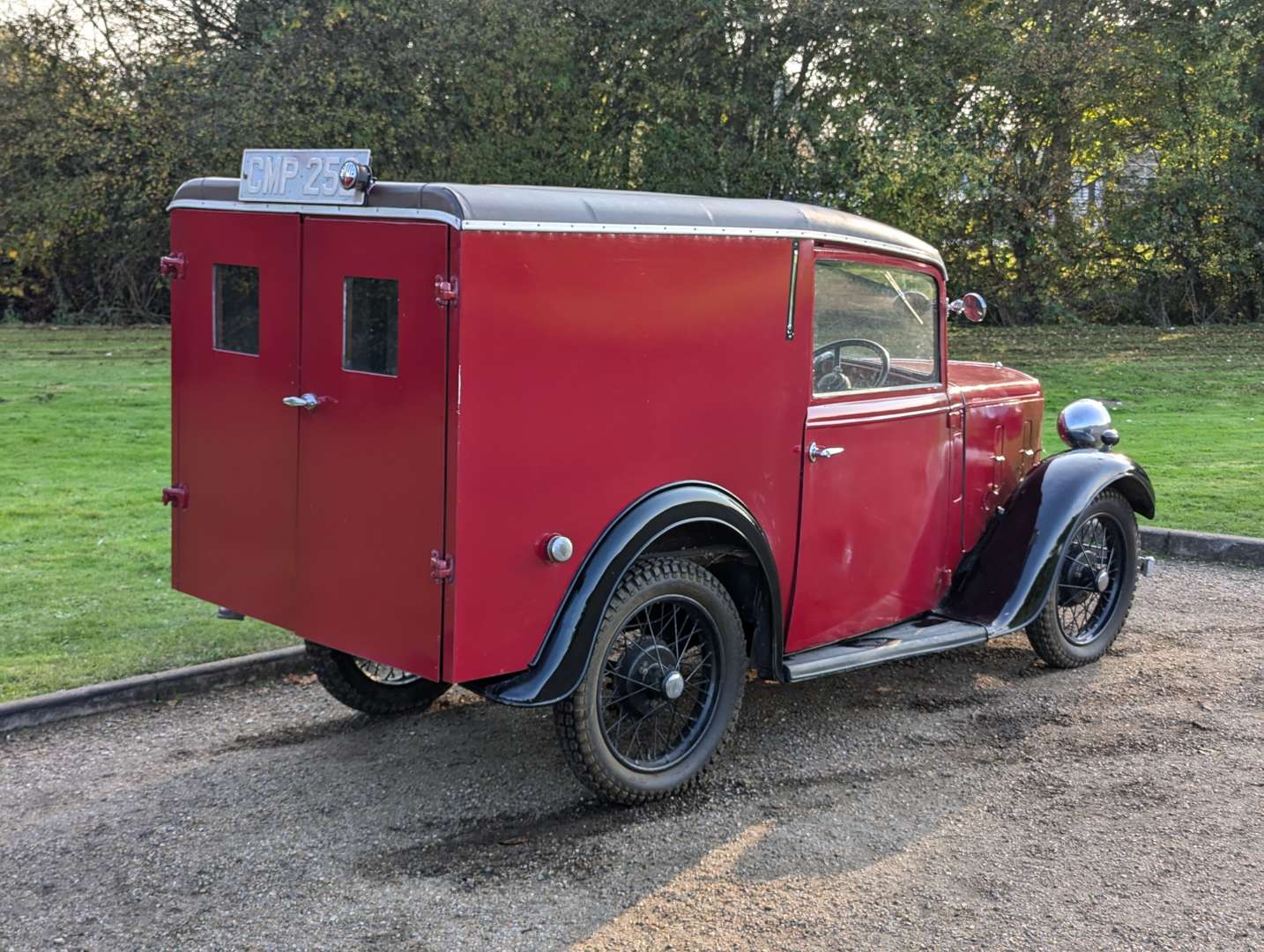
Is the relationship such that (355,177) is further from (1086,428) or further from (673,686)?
(1086,428)

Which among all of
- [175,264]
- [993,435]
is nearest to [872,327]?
[993,435]

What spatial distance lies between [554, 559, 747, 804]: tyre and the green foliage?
530 inches

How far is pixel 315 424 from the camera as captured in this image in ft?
14.7

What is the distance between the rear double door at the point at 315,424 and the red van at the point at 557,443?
11mm

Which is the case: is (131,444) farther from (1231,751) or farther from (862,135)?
(862,135)

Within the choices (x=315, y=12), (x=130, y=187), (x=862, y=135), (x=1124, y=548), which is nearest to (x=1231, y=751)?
(x=1124, y=548)

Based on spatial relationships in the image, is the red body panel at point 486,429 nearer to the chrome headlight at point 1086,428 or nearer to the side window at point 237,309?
the side window at point 237,309

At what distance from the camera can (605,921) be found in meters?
3.86

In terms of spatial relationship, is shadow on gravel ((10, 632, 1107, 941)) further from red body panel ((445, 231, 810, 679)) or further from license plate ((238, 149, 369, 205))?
license plate ((238, 149, 369, 205))

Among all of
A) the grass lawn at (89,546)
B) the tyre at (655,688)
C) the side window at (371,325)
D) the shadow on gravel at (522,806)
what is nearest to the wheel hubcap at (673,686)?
the tyre at (655,688)

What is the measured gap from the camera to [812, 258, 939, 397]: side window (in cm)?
523

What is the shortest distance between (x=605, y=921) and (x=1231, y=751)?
2733 mm

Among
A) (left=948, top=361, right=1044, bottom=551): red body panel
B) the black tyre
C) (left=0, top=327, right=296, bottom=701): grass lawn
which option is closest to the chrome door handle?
(left=948, top=361, right=1044, bottom=551): red body panel

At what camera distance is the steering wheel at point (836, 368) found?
5.22 meters
